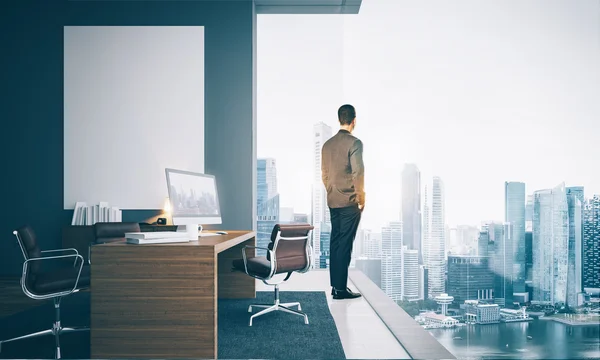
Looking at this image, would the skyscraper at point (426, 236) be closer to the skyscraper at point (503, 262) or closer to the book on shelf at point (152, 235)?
the skyscraper at point (503, 262)

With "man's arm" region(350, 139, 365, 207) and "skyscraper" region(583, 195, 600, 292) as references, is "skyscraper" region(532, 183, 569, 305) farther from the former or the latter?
"man's arm" region(350, 139, 365, 207)

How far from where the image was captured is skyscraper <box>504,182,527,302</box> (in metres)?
4.36

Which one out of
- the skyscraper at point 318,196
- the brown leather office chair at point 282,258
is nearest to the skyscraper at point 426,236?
the skyscraper at point 318,196

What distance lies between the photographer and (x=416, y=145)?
6.26 meters

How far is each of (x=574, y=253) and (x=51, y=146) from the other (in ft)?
21.6

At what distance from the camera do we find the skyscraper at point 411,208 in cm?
552

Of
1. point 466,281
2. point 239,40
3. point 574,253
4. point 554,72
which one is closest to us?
point 574,253

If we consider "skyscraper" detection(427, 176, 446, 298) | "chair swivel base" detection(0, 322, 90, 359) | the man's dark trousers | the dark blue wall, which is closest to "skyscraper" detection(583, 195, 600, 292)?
"skyscraper" detection(427, 176, 446, 298)

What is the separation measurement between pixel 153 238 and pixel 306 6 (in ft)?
15.1

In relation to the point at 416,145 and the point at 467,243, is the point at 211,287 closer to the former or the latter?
the point at 467,243

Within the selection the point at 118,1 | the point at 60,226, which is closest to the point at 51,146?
the point at 60,226

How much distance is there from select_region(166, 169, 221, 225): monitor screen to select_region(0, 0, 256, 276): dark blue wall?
6.69ft

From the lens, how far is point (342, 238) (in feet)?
14.1

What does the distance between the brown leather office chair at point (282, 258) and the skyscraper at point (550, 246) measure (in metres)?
2.26
